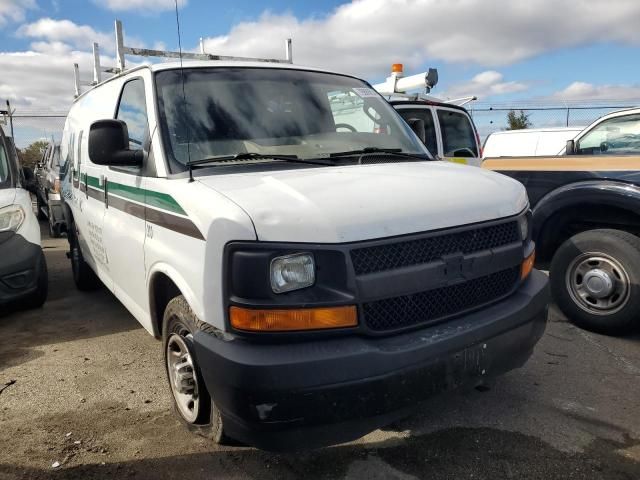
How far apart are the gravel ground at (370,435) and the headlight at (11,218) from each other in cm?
136

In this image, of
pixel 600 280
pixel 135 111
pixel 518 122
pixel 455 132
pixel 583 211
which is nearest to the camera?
pixel 135 111

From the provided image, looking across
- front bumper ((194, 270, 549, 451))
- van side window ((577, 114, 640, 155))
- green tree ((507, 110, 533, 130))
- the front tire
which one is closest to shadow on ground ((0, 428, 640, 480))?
front bumper ((194, 270, 549, 451))

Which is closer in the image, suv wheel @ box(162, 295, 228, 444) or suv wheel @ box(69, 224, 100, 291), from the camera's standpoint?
suv wheel @ box(162, 295, 228, 444)

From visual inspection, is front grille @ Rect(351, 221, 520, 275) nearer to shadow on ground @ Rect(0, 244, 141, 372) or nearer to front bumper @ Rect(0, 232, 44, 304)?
shadow on ground @ Rect(0, 244, 141, 372)

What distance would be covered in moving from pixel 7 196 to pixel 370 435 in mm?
4363

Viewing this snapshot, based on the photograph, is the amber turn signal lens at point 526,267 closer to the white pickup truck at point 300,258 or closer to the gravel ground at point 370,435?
the white pickup truck at point 300,258

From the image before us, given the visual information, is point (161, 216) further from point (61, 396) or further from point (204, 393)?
point (61, 396)

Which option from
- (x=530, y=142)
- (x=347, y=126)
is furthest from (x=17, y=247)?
(x=530, y=142)

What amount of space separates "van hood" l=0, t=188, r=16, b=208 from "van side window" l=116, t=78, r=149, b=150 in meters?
1.97

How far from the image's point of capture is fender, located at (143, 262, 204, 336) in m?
2.35

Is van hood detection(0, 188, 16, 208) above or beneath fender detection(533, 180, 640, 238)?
above

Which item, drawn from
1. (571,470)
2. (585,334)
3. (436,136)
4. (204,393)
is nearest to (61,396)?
(204,393)

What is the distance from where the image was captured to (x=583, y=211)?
4488 millimetres

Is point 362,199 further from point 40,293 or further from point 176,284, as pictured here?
point 40,293
